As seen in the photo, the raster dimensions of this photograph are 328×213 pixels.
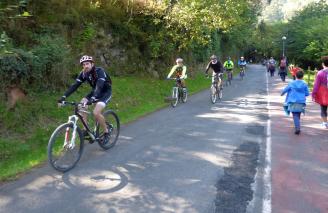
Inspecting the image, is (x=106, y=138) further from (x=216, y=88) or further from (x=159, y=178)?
(x=216, y=88)

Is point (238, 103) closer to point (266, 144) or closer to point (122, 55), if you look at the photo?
point (122, 55)

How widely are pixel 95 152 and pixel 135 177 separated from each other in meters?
1.93

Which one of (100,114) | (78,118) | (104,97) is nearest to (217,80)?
(104,97)

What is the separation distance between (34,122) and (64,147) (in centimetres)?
392

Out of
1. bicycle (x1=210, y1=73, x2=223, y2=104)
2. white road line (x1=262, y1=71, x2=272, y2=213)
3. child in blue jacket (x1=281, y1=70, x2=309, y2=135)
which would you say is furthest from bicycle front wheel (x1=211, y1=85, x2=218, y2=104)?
white road line (x1=262, y1=71, x2=272, y2=213)

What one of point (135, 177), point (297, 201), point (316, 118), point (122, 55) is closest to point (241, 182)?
point (297, 201)

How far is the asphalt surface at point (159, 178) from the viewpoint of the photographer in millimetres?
5664

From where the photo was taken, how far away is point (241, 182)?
22.0 ft

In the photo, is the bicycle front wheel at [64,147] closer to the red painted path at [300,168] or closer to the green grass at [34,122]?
the green grass at [34,122]

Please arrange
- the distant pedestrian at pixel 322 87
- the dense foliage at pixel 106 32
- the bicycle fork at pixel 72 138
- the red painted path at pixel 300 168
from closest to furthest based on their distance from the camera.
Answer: the red painted path at pixel 300 168, the bicycle fork at pixel 72 138, the distant pedestrian at pixel 322 87, the dense foliage at pixel 106 32

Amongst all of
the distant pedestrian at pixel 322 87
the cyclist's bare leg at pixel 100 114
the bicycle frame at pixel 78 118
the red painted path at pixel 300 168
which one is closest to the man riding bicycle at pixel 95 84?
the cyclist's bare leg at pixel 100 114

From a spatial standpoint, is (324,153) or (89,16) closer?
(324,153)

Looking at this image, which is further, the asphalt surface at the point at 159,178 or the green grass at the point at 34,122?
the green grass at the point at 34,122

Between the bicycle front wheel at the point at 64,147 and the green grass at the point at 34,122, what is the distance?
72 centimetres
